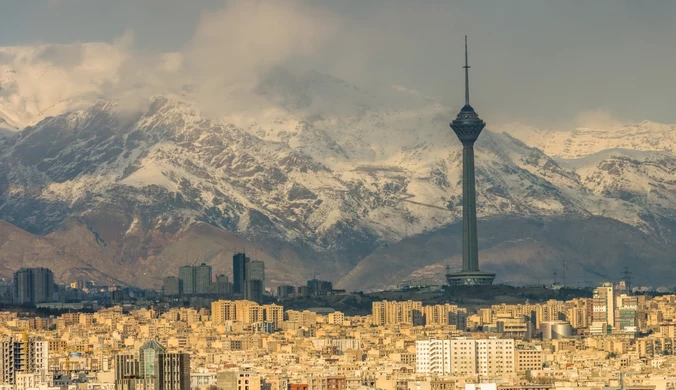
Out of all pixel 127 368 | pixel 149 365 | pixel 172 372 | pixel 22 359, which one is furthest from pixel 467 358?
pixel 149 365

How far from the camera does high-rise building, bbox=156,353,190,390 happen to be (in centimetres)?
11806

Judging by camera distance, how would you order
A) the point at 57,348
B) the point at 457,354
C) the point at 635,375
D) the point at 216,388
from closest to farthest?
the point at 216,388
the point at 635,375
the point at 457,354
the point at 57,348

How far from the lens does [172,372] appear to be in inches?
4737

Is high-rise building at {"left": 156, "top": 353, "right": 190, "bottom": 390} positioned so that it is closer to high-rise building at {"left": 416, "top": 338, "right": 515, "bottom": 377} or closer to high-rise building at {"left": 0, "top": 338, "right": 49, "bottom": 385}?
high-rise building at {"left": 0, "top": 338, "right": 49, "bottom": 385}

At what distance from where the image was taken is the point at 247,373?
136375 mm

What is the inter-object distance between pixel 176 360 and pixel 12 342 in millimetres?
32119

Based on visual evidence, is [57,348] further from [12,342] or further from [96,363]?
[12,342]

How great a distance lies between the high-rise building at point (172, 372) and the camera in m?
118

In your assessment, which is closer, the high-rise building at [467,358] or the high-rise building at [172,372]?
the high-rise building at [172,372]

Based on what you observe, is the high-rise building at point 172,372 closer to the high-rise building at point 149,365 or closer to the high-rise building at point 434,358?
the high-rise building at point 149,365

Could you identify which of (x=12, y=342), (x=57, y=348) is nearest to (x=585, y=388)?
(x=12, y=342)

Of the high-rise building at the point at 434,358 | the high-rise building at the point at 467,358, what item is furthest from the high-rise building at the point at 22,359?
the high-rise building at the point at 467,358

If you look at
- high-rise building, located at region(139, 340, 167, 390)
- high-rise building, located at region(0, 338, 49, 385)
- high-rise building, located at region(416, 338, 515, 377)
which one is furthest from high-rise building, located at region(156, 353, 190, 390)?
high-rise building, located at region(416, 338, 515, 377)

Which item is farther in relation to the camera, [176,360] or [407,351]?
[407,351]
